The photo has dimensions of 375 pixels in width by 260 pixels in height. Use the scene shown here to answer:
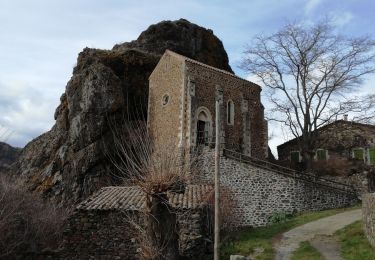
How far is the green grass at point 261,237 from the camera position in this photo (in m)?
18.3

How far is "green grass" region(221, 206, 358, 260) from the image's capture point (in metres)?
18.3

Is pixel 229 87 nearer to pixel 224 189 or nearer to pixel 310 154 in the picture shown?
pixel 310 154

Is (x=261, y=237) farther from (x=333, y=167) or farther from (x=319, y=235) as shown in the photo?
(x=333, y=167)

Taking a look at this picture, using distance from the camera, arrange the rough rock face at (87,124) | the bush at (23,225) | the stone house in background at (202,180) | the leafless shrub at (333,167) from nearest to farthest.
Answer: the stone house in background at (202,180) → the bush at (23,225) → the rough rock face at (87,124) → the leafless shrub at (333,167)

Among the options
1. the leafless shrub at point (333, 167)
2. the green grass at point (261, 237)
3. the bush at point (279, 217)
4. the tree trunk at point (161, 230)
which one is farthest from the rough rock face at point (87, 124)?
the tree trunk at point (161, 230)

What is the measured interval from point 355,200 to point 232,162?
805 centimetres

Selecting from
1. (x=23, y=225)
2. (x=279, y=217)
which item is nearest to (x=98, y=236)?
(x=23, y=225)

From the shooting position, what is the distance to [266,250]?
17.8 meters

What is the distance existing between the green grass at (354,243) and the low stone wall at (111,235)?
18.9ft

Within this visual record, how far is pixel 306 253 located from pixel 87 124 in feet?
73.8

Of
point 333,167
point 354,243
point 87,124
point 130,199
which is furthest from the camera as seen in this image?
point 333,167

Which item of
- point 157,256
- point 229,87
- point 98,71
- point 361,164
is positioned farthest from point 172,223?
point 361,164

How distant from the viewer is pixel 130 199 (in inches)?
723

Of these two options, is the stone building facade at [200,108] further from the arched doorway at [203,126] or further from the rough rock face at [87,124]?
the rough rock face at [87,124]
